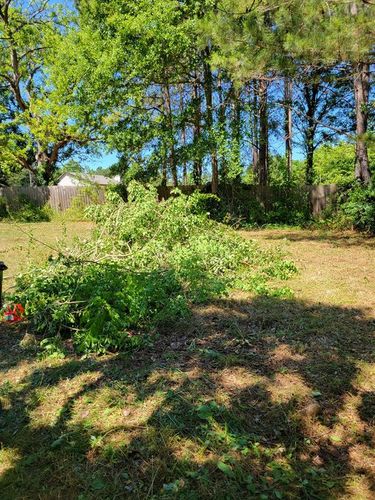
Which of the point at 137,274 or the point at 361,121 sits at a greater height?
the point at 361,121

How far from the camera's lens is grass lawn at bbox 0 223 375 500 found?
81.1 inches

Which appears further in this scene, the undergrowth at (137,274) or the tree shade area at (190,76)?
the tree shade area at (190,76)

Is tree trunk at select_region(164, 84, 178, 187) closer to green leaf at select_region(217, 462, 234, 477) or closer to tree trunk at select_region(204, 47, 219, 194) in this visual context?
tree trunk at select_region(204, 47, 219, 194)

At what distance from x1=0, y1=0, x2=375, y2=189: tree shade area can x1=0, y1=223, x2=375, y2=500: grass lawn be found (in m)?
5.00

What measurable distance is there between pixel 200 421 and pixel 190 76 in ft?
42.4

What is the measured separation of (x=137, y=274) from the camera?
4344 millimetres

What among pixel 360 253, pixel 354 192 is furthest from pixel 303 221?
pixel 360 253

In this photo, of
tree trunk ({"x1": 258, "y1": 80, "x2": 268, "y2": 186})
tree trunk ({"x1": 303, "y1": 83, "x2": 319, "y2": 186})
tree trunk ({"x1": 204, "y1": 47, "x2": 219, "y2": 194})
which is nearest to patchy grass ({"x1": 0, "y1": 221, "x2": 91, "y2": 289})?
tree trunk ({"x1": 204, "y1": 47, "x2": 219, "y2": 194})

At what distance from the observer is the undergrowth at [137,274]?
12.5 feet

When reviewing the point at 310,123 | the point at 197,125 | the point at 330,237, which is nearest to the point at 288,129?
the point at 310,123

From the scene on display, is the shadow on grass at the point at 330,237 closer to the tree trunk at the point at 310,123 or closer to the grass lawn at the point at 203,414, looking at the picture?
the grass lawn at the point at 203,414

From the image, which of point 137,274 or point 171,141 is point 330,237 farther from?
point 137,274

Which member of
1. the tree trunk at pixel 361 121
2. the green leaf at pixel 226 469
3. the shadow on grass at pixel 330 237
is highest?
the tree trunk at pixel 361 121

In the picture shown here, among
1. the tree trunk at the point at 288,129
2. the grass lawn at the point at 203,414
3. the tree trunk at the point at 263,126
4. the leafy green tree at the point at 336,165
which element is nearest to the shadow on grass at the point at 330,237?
the tree trunk at the point at 263,126
